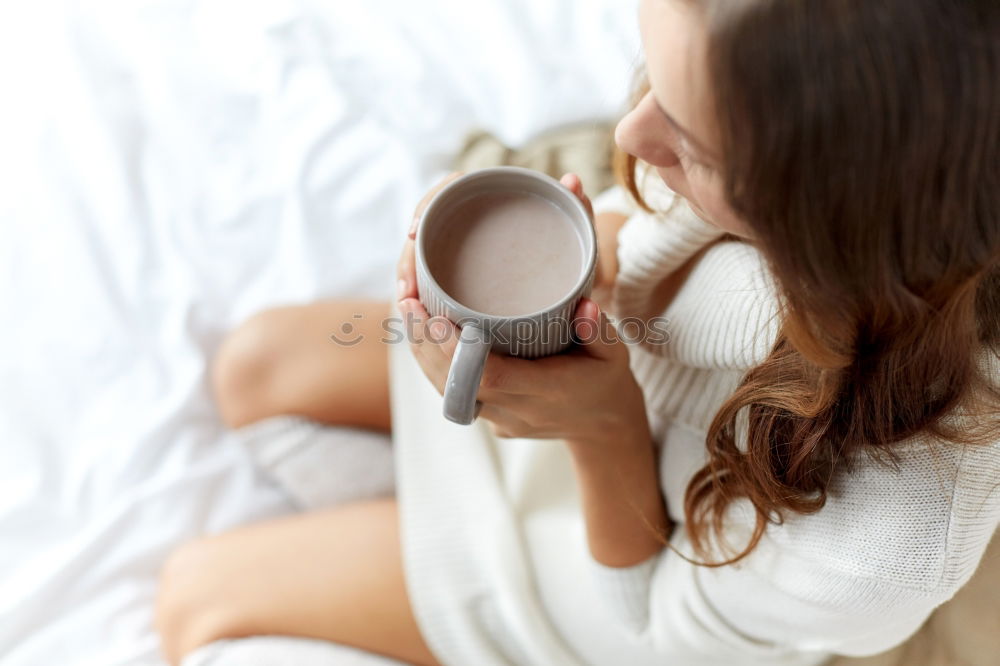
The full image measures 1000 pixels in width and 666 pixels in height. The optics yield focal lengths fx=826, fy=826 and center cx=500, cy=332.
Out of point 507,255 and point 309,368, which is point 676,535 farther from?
point 309,368

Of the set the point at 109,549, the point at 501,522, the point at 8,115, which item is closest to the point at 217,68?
the point at 8,115

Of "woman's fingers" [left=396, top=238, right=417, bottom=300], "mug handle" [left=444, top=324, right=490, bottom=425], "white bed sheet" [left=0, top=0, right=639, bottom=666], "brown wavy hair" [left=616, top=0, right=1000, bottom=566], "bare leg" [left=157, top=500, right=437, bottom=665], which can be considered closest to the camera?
"brown wavy hair" [left=616, top=0, right=1000, bottom=566]

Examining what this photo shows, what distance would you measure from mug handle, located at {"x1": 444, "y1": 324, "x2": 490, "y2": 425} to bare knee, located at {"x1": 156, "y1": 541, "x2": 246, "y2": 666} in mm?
444

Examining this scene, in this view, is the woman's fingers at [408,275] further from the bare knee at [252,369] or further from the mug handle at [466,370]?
the bare knee at [252,369]

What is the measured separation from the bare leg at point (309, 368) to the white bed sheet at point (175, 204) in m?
0.09

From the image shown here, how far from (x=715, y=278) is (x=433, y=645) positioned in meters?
0.44

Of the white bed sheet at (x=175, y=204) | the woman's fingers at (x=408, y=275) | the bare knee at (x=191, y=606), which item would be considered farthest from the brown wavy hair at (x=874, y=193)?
the white bed sheet at (x=175, y=204)

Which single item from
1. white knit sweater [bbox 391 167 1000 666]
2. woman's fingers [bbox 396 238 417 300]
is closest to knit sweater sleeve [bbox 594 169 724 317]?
white knit sweater [bbox 391 167 1000 666]

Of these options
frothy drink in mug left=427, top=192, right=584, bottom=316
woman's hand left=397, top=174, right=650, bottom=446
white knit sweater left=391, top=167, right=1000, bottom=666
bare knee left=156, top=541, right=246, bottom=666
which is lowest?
bare knee left=156, top=541, right=246, bottom=666

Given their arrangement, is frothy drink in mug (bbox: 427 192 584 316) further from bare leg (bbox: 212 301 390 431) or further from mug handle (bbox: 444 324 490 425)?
bare leg (bbox: 212 301 390 431)

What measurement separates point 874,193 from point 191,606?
30.0 inches

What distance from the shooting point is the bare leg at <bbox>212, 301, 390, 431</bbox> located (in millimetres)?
970

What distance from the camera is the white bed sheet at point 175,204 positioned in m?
Answer: 0.97

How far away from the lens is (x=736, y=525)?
69 cm
